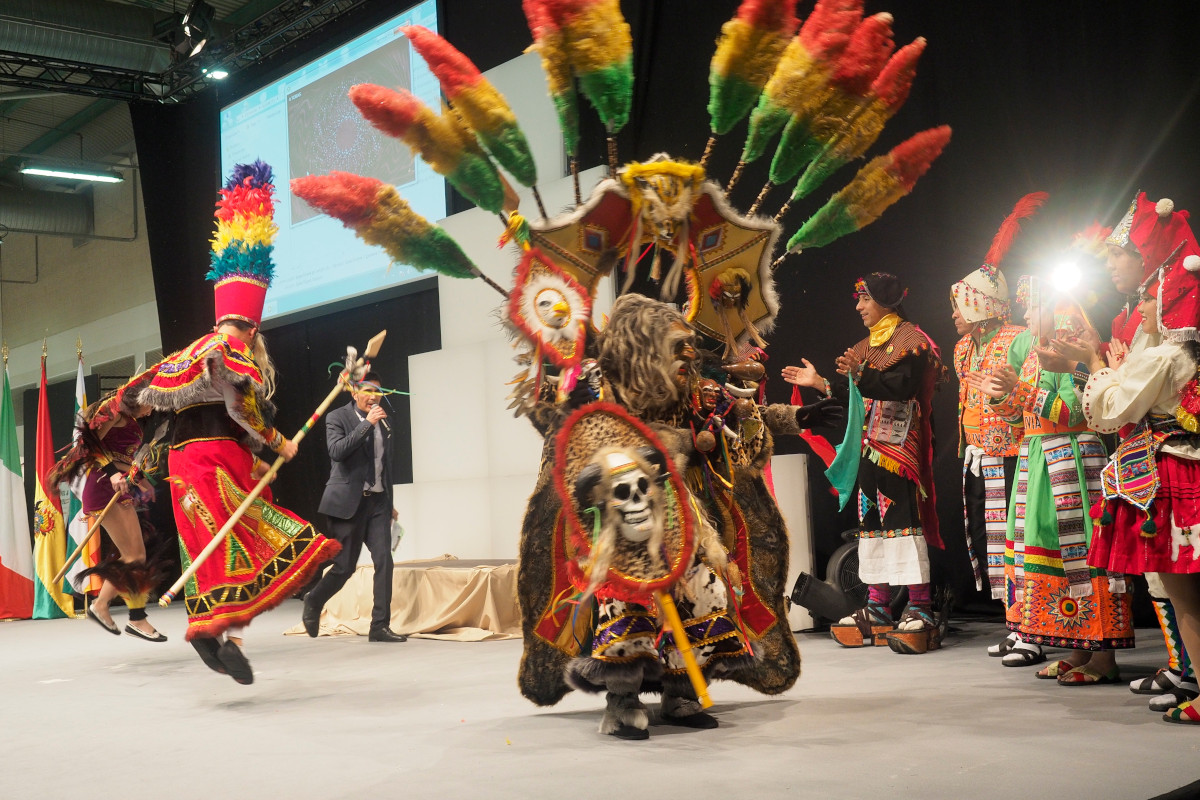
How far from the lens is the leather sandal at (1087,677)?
3643 mm

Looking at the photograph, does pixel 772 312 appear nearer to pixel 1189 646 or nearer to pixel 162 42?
pixel 1189 646

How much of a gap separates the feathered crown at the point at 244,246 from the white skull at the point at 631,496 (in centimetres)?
210

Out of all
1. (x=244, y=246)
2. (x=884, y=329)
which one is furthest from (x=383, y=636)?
(x=884, y=329)

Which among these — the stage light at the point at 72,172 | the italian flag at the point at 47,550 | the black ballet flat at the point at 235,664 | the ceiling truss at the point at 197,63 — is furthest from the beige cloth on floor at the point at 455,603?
the stage light at the point at 72,172

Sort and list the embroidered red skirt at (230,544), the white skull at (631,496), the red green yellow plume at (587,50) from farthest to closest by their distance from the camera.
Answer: the embroidered red skirt at (230,544) → the red green yellow plume at (587,50) → the white skull at (631,496)

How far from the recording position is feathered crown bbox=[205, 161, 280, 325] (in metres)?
4.14

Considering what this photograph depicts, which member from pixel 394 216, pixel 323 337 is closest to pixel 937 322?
pixel 394 216

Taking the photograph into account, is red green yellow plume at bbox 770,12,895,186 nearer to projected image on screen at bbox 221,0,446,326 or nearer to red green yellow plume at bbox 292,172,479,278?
red green yellow plume at bbox 292,172,479,278

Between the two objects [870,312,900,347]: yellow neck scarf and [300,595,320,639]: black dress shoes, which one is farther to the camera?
[300,595,320,639]: black dress shoes

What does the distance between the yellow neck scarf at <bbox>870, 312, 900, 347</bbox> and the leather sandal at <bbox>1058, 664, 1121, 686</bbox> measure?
1.66 metres

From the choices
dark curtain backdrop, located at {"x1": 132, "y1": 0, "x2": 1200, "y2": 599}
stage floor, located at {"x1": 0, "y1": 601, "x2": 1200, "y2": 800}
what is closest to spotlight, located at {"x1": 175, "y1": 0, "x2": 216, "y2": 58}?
A: dark curtain backdrop, located at {"x1": 132, "y1": 0, "x2": 1200, "y2": 599}

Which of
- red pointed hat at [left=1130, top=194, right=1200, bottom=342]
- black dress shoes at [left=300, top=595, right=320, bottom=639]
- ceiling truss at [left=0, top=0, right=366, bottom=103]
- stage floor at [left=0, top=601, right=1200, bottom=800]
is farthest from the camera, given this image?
ceiling truss at [left=0, top=0, right=366, bottom=103]

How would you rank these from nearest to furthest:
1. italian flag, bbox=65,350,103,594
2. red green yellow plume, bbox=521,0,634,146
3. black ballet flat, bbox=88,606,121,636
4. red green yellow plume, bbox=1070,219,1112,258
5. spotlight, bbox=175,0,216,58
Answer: red green yellow plume, bbox=521,0,634,146
red green yellow plume, bbox=1070,219,1112,258
black ballet flat, bbox=88,606,121,636
italian flag, bbox=65,350,103,594
spotlight, bbox=175,0,216,58

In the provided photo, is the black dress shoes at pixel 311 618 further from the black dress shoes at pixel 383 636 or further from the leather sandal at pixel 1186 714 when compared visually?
the leather sandal at pixel 1186 714
